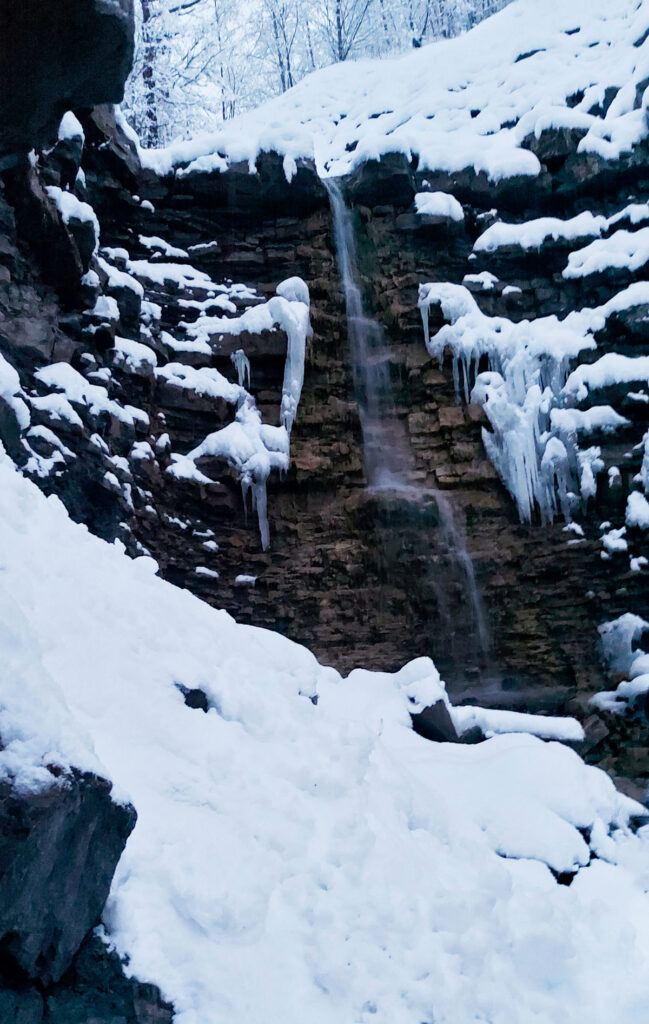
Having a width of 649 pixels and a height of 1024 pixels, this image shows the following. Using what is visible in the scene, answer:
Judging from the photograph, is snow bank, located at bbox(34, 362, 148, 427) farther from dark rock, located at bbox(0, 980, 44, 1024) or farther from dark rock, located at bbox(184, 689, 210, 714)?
dark rock, located at bbox(0, 980, 44, 1024)

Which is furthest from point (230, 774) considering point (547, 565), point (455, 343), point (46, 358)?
point (455, 343)

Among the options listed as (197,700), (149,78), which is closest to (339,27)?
(149,78)

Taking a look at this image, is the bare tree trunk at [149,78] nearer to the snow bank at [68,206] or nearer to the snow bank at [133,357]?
the snow bank at [133,357]

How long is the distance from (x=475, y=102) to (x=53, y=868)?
547 inches

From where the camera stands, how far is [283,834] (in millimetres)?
3568

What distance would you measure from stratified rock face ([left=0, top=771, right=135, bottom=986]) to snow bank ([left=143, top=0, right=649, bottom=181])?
10371mm

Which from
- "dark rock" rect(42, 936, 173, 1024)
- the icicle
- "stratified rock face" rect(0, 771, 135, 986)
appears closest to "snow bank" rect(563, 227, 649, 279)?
the icicle

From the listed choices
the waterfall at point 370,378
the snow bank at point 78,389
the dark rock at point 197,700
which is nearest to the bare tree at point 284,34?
the waterfall at point 370,378

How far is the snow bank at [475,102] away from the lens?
466 inches

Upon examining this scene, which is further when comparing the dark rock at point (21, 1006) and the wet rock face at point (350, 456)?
the wet rock face at point (350, 456)

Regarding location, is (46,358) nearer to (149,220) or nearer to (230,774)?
(149,220)

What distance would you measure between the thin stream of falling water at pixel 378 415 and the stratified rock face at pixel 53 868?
8358 millimetres

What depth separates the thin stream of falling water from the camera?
35.3ft

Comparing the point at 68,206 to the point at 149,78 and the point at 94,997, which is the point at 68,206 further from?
the point at 149,78
